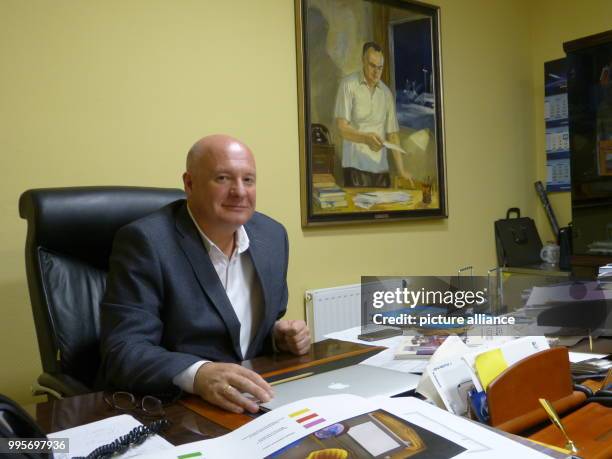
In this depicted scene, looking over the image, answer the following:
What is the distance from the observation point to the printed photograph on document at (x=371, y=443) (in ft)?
2.12

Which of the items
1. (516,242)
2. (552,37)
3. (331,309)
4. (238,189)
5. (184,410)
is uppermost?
(552,37)

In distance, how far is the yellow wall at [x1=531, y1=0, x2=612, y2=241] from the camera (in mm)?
3199

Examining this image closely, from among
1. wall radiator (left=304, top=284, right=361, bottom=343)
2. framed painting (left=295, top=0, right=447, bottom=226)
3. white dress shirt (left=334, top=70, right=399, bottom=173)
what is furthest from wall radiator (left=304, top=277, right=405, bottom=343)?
white dress shirt (left=334, top=70, right=399, bottom=173)

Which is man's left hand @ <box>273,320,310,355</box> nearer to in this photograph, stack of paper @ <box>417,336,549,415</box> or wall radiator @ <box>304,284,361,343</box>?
stack of paper @ <box>417,336,549,415</box>

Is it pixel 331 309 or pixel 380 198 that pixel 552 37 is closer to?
pixel 380 198

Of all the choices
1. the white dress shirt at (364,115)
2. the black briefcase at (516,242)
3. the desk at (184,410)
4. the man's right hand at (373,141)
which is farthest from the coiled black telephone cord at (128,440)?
the black briefcase at (516,242)

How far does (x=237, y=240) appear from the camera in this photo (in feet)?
4.83

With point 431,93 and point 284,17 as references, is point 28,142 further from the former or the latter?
point 431,93

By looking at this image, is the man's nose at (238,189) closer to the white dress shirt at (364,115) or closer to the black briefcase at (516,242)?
the white dress shirt at (364,115)

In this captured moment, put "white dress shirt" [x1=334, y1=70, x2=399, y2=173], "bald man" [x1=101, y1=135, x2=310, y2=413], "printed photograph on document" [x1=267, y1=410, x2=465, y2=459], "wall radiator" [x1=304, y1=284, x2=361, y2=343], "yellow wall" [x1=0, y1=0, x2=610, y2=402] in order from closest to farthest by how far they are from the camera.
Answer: "printed photograph on document" [x1=267, y1=410, x2=465, y2=459], "bald man" [x1=101, y1=135, x2=310, y2=413], "yellow wall" [x1=0, y1=0, x2=610, y2=402], "wall radiator" [x1=304, y1=284, x2=361, y2=343], "white dress shirt" [x1=334, y1=70, x2=399, y2=173]

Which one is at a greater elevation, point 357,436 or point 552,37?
point 552,37

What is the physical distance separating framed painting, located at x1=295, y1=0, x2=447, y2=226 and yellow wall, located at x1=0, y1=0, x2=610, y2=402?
83 millimetres

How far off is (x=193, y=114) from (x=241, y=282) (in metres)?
0.94

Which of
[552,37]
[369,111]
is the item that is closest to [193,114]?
[369,111]
